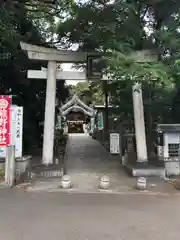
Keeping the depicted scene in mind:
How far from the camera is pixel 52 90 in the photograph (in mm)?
13227

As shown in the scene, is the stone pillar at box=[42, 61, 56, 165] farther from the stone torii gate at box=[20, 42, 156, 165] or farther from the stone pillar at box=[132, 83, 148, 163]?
the stone pillar at box=[132, 83, 148, 163]

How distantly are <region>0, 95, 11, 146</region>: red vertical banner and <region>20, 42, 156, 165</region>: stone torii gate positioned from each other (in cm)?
208

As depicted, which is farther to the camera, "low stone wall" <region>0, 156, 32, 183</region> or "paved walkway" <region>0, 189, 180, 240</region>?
"low stone wall" <region>0, 156, 32, 183</region>

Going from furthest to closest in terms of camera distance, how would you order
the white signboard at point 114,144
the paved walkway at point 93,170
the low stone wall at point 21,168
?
1. the white signboard at point 114,144
2. the low stone wall at point 21,168
3. the paved walkway at point 93,170

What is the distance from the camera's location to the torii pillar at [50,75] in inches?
512

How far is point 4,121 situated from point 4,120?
3cm

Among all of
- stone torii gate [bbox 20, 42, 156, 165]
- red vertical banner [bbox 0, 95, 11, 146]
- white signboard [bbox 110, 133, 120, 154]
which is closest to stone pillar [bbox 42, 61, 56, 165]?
stone torii gate [bbox 20, 42, 156, 165]

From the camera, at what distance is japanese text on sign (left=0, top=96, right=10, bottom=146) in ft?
36.8

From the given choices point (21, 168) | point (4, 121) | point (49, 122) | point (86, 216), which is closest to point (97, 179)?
point (21, 168)

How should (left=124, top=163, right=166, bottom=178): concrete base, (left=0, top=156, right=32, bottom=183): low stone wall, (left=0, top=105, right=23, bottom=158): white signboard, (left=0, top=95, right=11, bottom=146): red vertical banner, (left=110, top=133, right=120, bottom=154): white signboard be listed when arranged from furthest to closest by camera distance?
(left=110, top=133, right=120, bottom=154): white signboard < (left=124, top=163, right=166, bottom=178): concrete base < (left=0, top=105, right=23, bottom=158): white signboard < (left=0, top=156, right=32, bottom=183): low stone wall < (left=0, top=95, right=11, bottom=146): red vertical banner

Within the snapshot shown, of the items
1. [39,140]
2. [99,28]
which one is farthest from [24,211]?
[39,140]

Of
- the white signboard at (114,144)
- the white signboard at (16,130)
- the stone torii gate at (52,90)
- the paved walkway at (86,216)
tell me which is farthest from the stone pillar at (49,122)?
the white signboard at (114,144)

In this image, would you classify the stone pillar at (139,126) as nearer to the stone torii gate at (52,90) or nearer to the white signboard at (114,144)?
the stone torii gate at (52,90)

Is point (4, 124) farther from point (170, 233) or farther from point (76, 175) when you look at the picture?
point (170, 233)
